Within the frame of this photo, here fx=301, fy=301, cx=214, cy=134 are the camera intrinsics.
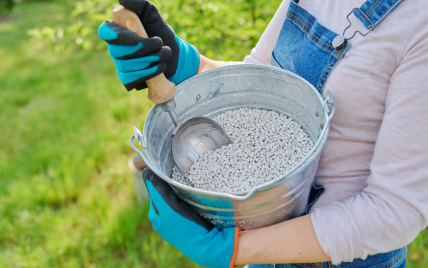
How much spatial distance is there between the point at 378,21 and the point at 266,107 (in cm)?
48

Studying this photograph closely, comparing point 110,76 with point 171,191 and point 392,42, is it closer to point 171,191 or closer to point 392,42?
point 171,191

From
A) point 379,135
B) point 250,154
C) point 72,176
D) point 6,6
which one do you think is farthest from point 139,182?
point 6,6

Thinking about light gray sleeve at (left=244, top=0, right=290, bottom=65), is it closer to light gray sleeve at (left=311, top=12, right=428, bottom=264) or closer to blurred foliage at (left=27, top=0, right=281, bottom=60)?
light gray sleeve at (left=311, top=12, right=428, bottom=264)

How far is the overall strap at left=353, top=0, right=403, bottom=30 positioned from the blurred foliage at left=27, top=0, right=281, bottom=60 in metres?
1.13

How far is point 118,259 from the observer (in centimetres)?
186

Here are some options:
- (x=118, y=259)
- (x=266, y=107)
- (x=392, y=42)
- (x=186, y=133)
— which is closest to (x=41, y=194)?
(x=118, y=259)

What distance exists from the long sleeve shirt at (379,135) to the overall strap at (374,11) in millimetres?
12

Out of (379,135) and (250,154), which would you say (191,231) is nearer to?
(250,154)

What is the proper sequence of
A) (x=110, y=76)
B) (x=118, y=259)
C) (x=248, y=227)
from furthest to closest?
(x=110, y=76) → (x=118, y=259) → (x=248, y=227)

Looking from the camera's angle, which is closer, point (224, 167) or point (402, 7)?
point (402, 7)

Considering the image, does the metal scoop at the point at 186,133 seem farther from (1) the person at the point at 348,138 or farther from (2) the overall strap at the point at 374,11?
(2) the overall strap at the point at 374,11

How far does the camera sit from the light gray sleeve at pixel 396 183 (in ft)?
2.22

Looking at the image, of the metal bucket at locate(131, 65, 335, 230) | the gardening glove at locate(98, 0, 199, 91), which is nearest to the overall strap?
the metal bucket at locate(131, 65, 335, 230)

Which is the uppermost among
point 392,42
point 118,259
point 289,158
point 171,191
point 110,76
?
point 392,42
